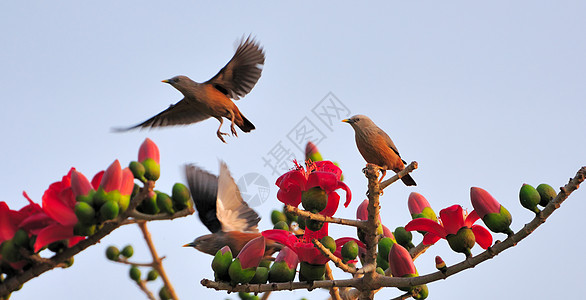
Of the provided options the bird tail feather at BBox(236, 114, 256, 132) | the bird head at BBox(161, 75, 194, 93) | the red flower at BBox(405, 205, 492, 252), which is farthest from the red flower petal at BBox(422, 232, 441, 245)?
the bird head at BBox(161, 75, 194, 93)

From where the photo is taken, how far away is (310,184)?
94.8 inches

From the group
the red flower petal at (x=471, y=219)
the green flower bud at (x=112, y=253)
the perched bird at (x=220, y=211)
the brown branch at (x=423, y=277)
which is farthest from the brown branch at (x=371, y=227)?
the green flower bud at (x=112, y=253)

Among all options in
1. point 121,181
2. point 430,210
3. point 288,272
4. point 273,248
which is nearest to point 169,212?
point 121,181

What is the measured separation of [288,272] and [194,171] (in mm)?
1907

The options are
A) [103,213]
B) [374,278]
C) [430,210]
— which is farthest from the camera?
[430,210]

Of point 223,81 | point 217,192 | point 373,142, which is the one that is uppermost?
point 223,81

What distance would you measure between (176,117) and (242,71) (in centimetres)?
102

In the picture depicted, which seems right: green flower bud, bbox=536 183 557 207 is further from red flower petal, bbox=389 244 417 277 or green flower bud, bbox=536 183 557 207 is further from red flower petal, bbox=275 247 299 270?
red flower petal, bbox=275 247 299 270

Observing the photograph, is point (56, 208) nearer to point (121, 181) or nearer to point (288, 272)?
point (121, 181)

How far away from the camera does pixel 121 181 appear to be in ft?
9.34

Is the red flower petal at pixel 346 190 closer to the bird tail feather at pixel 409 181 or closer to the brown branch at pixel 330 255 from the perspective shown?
the brown branch at pixel 330 255

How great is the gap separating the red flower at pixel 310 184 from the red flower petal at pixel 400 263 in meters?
0.31

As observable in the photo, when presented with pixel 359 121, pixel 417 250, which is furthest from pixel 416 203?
pixel 359 121

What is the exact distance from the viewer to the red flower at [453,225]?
2.33 metres
